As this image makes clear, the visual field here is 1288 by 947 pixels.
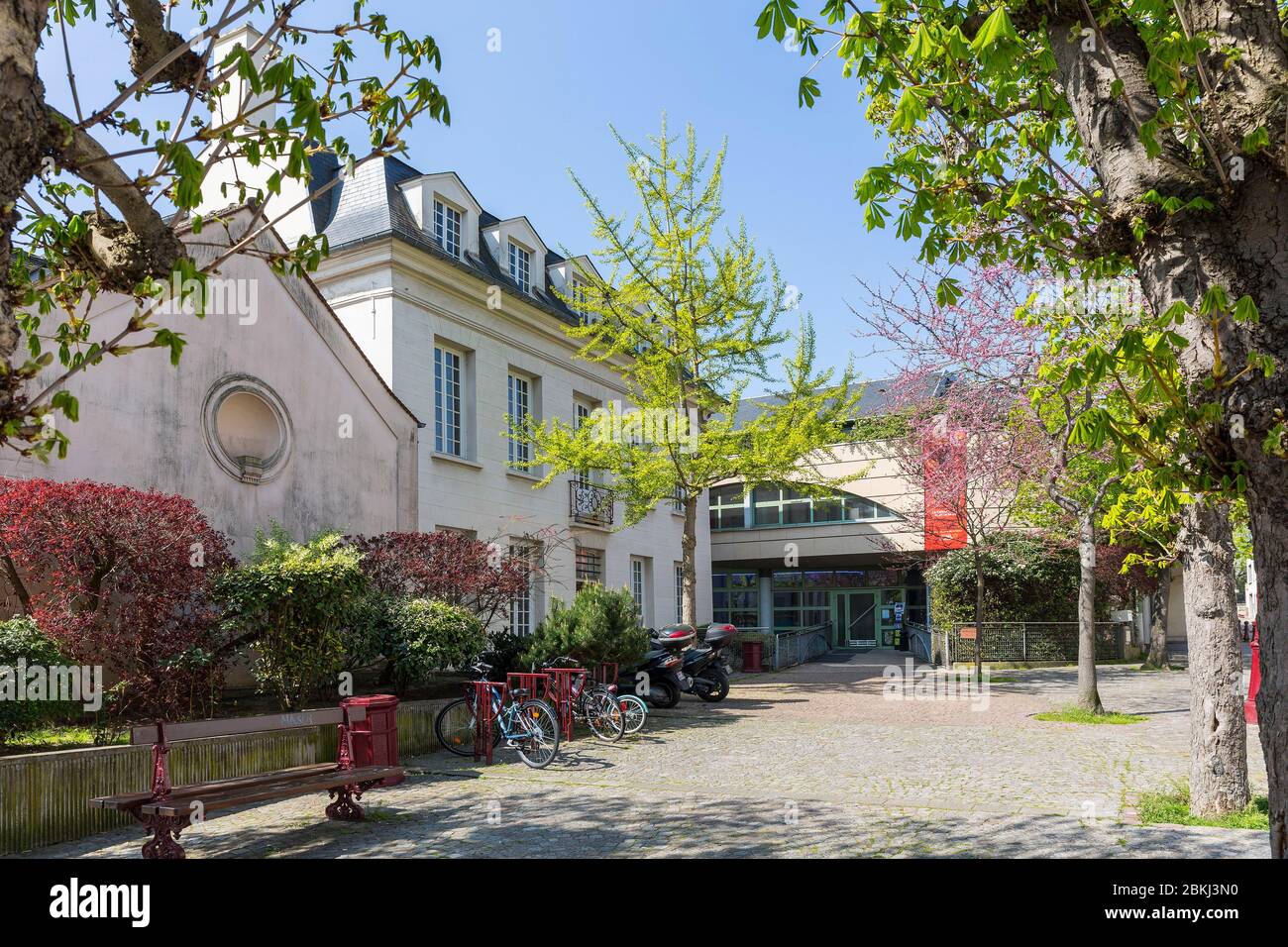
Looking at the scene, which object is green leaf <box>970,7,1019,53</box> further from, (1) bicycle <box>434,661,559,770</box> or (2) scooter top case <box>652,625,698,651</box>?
(2) scooter top case <box>652,625,698,651</box>

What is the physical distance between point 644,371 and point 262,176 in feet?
25.0

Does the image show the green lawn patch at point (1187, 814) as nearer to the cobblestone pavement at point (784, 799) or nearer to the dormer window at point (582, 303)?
the cobblestone pavement at point (784, 799)

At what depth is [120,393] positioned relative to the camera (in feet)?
38.9

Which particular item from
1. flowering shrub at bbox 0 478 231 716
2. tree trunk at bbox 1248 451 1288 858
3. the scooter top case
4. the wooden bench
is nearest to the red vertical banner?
the scooter top case

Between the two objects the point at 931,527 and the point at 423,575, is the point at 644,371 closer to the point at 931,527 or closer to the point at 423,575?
the point at 423,575

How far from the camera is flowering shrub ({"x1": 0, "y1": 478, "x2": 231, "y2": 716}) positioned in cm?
870

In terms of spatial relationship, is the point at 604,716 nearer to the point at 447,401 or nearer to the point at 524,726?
the point at 524,726

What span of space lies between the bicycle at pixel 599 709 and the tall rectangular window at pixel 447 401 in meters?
7.60

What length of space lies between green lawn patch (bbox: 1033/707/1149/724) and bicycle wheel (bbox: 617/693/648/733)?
5.95 m

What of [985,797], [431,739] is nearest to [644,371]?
[431,739]

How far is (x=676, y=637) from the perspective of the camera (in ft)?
55.1

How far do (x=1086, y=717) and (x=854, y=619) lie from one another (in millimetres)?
23774

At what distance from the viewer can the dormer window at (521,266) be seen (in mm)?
22109

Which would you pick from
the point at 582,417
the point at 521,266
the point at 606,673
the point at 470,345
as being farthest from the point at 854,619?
the point at 606,673
